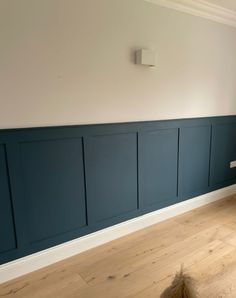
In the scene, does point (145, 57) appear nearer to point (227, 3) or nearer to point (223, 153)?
point (227, 3)

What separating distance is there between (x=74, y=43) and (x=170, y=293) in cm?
184

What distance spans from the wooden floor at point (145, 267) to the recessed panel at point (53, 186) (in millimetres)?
335

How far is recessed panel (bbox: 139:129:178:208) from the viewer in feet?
8.54

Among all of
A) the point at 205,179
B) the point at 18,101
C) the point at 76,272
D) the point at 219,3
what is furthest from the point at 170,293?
the point at 219,3

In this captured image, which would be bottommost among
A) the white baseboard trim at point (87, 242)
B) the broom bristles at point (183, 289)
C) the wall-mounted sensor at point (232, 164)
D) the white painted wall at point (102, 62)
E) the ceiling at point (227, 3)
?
the white baseboard trim at point (87, 242)

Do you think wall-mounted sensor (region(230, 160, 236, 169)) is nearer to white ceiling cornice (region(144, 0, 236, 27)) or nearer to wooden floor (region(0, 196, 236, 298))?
wooden floor (region(0, 196, 236, 298))

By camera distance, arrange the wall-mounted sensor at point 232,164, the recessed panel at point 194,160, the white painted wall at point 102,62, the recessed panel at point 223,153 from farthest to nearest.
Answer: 1. the wall-mounted sensor at point 232,164
2. the recessed panel at point 223,153
3. the recessed panel at point 194,160
4. the white painted wall at point 102,62

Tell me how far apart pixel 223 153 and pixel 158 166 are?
1.20m

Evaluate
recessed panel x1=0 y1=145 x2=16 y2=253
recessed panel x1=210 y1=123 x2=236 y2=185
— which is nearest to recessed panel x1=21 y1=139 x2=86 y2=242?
recessed panel x1=0 y1=145 x2=16 y2=253

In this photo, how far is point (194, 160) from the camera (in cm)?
308

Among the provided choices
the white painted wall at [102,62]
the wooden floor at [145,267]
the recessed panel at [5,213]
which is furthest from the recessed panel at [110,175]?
the recessed panel at [5,213]

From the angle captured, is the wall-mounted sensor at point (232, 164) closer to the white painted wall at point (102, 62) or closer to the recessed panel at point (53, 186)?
the white painted wall at point (102, 62)

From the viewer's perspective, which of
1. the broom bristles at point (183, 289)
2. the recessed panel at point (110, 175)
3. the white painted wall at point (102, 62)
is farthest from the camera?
the recessed panel at point (110, 175)

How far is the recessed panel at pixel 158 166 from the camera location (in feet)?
8.54
